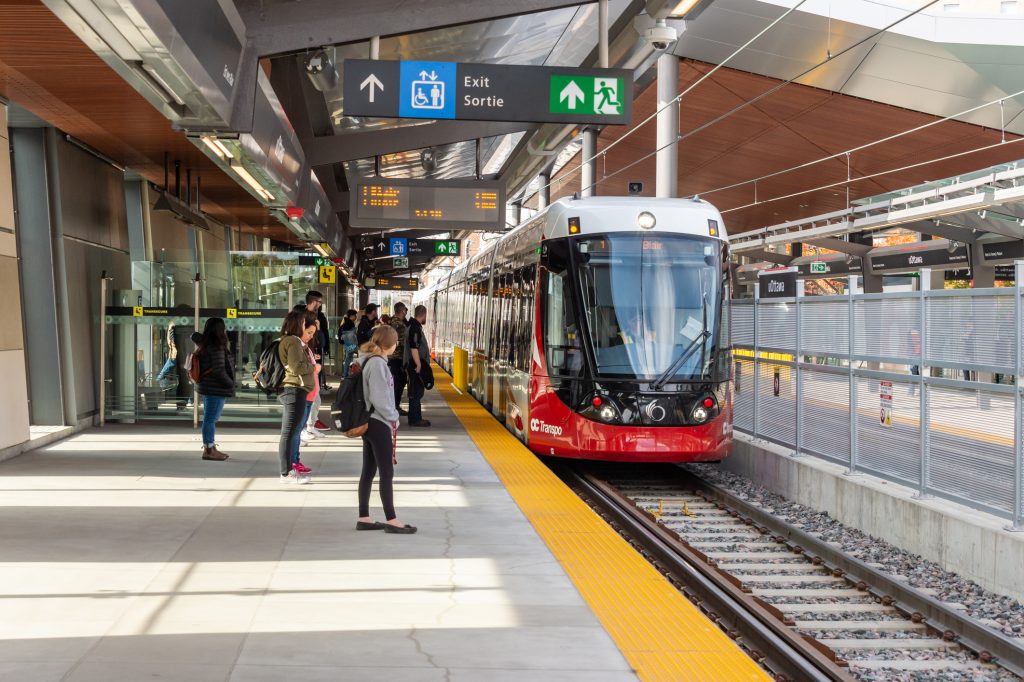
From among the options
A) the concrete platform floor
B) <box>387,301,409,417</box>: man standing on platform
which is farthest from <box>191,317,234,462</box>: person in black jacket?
<box>387,301,409,417</box>: man standing on platform

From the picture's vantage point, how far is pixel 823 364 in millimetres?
12008

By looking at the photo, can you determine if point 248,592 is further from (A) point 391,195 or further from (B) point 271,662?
(A) point 391,195

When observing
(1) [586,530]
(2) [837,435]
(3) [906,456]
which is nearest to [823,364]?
(2) [837,435]

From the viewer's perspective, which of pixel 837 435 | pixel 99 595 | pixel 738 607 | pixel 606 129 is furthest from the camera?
pixel 606 129

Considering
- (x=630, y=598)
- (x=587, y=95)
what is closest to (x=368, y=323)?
(x=587, y=95)

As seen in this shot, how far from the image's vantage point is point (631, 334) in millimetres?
12438

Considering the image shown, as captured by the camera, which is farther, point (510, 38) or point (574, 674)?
point (510, 38)

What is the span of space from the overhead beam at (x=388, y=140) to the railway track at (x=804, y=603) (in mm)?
8815

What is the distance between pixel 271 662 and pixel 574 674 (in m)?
1.39

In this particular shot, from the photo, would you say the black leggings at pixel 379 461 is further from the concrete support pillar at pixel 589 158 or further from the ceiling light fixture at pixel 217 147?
the concrete support pillar at pixel 589 158

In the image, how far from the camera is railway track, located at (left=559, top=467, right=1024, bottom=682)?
20.8 ft

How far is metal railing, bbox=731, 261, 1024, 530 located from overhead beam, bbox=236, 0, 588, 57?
14.4 feet

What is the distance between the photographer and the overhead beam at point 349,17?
395 inches

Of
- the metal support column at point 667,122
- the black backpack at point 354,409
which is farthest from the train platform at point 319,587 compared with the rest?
the metal support column at point 667,122
